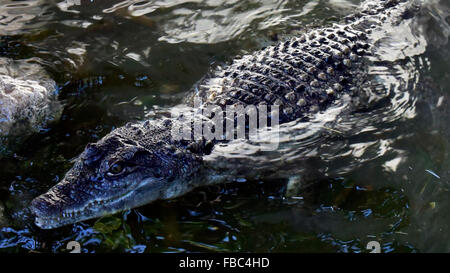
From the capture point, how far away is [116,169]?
354 centimetres

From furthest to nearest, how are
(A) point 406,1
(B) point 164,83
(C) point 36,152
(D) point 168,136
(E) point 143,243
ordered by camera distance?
1. (A) point 406,1
2. (B) point 164,83
3. (C) point 36,152
4. (D) point 168,136
5. (E) point 143,243

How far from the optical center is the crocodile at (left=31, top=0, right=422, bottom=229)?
352 centimetres

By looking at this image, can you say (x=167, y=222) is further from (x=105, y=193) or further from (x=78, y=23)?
(x=78, y=23)

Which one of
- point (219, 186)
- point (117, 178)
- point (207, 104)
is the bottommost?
point (219, 186)

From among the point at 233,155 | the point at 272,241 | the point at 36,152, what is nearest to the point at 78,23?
the point at 36,152

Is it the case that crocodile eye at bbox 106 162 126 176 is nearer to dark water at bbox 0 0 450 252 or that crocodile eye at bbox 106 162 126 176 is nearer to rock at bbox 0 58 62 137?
dark water at bbox 0 0 450 252

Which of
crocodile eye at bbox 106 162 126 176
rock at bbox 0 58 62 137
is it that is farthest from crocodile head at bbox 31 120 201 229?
rock at bbox 0 58 62 137

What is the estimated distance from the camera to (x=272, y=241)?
137 inches

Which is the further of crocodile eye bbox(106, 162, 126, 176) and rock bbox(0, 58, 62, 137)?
rock bbox(0, 58, 62, 137)

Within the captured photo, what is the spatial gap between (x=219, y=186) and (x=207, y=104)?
2.56 feet

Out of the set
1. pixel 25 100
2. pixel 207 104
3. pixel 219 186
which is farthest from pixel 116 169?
pixel 25 100

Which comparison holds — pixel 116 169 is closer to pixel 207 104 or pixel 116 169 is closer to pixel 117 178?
pixel 117 178

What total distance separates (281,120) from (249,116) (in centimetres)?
30

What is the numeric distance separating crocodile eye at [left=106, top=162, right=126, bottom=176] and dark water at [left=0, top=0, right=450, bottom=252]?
1.18 feet
